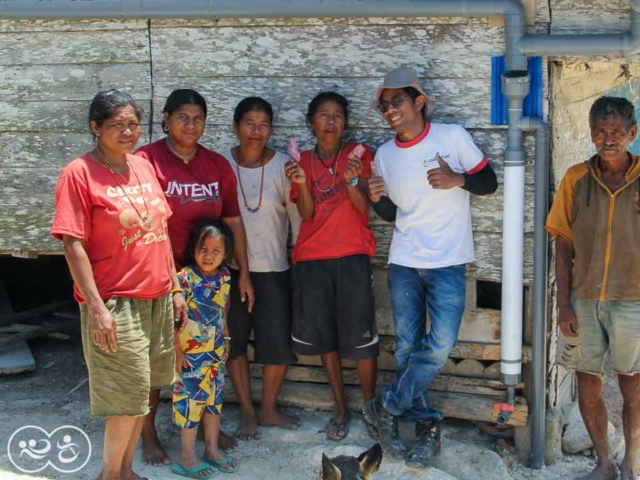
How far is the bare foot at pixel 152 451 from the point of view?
434 cm

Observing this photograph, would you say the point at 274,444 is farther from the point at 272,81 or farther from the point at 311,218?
the point at 272,81

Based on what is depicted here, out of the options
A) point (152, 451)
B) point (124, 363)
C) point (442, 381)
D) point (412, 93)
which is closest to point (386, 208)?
point (412, 93)

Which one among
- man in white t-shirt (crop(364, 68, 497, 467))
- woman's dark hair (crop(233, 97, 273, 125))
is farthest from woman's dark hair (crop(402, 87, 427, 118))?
woman's dark hair (crop(233, 97, 273, 125))

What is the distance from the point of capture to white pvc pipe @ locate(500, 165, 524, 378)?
14.1 feet

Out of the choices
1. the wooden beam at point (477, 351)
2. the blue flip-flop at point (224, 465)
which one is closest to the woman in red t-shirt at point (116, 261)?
the blue flip-flop at point (224, 465)

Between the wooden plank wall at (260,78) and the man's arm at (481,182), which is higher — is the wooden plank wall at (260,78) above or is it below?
above

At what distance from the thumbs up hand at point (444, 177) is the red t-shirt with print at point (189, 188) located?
1.03m

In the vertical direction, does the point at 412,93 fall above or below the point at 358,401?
above

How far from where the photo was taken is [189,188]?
4.19 meters

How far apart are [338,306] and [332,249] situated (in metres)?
0.31

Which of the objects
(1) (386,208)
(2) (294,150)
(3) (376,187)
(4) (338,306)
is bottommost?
Answer: (4) (338,306)

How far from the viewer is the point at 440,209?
4.30 m

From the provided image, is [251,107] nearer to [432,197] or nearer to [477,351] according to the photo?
[432,197]

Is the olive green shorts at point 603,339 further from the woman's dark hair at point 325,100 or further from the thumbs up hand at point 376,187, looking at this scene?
the woman's dark hair at point 325,100
